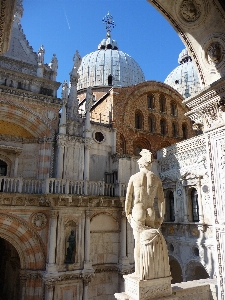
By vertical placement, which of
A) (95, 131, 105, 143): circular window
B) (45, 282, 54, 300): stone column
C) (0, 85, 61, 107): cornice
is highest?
(0, 85, 61, 107): cornice

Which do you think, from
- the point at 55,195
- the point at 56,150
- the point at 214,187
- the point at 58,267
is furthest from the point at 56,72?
the point at 214,187

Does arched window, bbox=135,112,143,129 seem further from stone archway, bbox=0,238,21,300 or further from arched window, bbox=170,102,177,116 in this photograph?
stone archway, bbox=0,238,21,300

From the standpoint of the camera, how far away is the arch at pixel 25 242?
1316 cm

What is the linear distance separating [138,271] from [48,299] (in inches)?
351

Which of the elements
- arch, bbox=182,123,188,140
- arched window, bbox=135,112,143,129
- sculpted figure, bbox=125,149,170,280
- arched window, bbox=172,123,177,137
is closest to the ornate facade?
arched window, bbox=135,112,143,129

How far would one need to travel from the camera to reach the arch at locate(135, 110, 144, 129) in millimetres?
22062

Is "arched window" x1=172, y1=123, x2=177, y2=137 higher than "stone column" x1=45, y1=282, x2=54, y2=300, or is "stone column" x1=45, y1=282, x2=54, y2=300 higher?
"arched window" x1=172, y1=123, x2=177, y2=137

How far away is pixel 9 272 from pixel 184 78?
3393cm

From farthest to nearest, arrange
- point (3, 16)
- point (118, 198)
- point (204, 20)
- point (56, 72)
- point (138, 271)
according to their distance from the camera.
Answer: point (56, 72), point (118, 198), point (138, 271), point (204, 20), point (3, 16)

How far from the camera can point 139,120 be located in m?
22.3

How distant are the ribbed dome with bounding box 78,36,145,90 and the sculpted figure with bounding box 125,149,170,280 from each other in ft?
83.4

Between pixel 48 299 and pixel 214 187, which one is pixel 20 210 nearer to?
pixel 48 299

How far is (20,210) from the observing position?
13281 millimetres

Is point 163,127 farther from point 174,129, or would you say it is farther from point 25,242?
point 25,242
